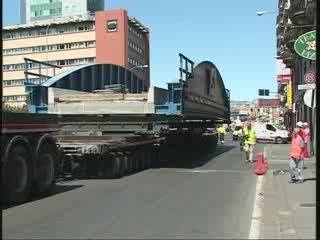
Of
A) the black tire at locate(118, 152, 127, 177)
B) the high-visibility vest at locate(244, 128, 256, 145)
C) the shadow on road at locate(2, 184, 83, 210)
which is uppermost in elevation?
the high-visibility vest at locate(244, 128, 256, 145)

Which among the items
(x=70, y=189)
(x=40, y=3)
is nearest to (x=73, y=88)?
(x=70, y=189)

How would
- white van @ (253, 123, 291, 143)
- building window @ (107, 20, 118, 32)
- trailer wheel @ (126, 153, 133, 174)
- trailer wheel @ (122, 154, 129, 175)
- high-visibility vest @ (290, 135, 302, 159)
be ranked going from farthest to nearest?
building window @ (107, 20, 118, 32), white van @ (253, 123, 291, 143), trailer wheel @ (126, 153, 133, 174), trailer wheel @ (122, 154, 129, 175), high-visibility vest @ (290, 135, 302, 159)

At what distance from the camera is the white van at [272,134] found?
50.4 meters

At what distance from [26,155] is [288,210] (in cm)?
542

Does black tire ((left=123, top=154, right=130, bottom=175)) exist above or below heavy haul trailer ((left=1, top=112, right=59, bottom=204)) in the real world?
below

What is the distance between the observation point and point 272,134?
50.9 meters

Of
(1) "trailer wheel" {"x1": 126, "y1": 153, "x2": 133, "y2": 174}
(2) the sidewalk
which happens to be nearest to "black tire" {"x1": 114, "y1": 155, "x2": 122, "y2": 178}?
(1) "trailer wheel" {"x1": 126, "y1": 153, "x2": 133, "y2": 174}

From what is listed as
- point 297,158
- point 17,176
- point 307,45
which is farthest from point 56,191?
point 307,45

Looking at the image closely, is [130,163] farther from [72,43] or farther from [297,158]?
[72,43]

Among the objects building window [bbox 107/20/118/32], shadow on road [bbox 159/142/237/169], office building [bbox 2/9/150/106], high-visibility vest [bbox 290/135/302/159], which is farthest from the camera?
office building [bbox 2/9/150/106]

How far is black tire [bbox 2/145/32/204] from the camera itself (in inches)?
449

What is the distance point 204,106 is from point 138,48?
115376 mm

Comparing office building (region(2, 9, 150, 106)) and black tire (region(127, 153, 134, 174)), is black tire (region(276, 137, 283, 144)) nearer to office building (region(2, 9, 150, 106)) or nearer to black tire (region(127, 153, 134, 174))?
black tire (region(127, 153, 134, 174))

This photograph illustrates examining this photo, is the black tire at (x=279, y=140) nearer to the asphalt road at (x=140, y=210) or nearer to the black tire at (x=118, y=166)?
the asphalt road at (x=140, y=210)
